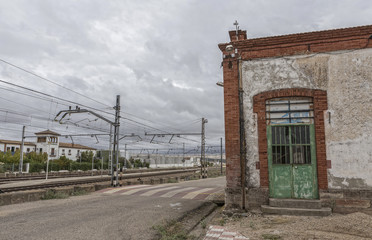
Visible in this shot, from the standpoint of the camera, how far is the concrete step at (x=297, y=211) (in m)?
7.12

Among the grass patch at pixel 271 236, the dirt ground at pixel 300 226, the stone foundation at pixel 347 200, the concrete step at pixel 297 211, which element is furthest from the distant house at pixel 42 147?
the grass patch at pixel 271 236

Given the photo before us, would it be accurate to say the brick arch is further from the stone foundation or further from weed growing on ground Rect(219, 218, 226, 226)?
weed growing on ground Rect(219, 218, 226, 226)

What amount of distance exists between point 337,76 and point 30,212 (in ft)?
32.1

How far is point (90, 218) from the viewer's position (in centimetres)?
730

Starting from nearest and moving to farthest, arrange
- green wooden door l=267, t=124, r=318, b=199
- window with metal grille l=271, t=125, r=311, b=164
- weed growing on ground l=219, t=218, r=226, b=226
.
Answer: weed growing on ground l=219, t=218, r=226, b=226, green wooden door l=267, t=124, r=318, b=199, window with metal grille l=271, t=125, r=311, b=164

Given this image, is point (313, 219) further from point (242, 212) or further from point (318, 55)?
point (318, 55)

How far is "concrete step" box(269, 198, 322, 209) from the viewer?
7.34 metres

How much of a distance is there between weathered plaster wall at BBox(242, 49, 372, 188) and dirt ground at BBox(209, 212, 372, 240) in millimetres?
1088

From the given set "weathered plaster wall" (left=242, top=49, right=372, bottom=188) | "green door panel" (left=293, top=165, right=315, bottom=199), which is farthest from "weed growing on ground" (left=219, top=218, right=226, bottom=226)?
"green door panel" (left=293, top=165, right=315, bottom=199)

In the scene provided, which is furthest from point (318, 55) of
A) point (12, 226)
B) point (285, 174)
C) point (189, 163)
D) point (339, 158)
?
point (189, 163)

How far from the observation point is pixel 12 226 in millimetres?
6473

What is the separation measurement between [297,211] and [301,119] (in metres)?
2.56

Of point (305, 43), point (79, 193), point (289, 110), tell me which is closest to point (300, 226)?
point (289, 110)

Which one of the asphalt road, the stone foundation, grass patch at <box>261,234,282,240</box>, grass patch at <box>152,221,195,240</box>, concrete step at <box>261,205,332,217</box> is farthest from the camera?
the stone foundation
